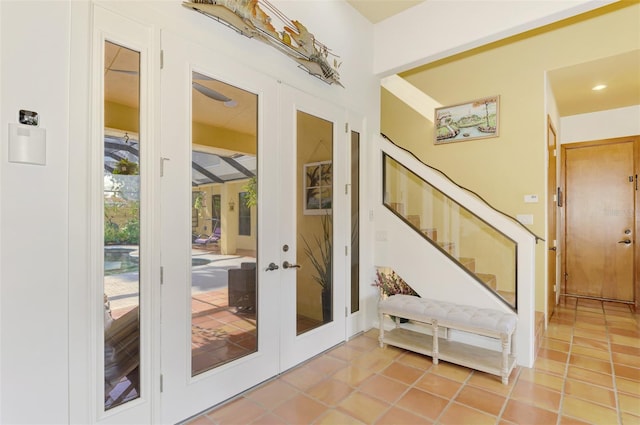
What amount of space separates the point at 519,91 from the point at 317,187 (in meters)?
2.97

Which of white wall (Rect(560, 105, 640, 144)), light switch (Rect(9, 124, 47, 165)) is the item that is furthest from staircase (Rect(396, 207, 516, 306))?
white wall (Rect(560, 105, 640, 144))

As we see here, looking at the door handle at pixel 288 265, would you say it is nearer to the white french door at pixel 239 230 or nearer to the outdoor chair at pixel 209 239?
the white french door at pixel 239 230

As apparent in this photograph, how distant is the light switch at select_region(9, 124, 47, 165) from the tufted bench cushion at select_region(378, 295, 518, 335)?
2946mm

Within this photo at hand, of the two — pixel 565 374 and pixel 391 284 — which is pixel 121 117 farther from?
pixel 565 374

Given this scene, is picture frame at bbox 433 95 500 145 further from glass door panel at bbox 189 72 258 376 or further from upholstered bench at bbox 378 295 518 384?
glass door panel at bbox 189 72 258 376

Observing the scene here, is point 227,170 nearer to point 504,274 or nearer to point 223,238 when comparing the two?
point 223,238

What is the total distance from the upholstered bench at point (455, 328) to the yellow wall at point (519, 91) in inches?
63.8

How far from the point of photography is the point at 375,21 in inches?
152

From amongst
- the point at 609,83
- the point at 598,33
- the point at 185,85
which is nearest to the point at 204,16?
the point at 185,85

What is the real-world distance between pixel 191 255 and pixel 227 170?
0.68m

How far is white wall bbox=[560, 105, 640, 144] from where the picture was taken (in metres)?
4.99

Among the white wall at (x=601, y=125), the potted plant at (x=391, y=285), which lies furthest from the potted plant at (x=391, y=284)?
the white wall at (x=601, y=125)

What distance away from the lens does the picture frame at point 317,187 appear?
3.09m

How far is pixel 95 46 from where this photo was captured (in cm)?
176
